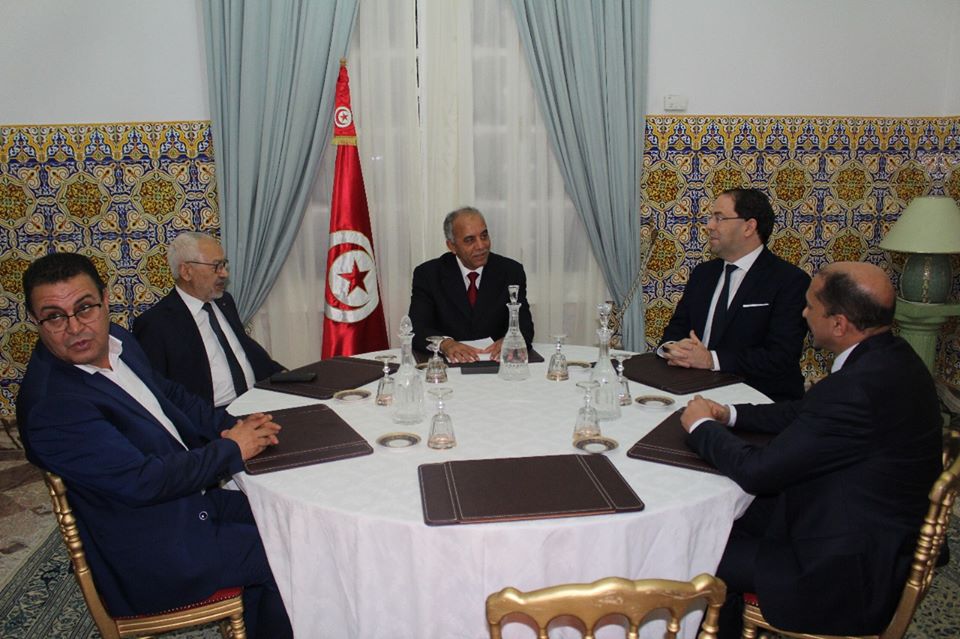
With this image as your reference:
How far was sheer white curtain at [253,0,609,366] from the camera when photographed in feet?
14.3

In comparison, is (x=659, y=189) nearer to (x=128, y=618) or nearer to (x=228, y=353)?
(x=228, y=353)

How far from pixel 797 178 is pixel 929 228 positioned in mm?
803

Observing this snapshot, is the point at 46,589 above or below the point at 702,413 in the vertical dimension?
below

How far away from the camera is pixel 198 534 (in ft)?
6.47

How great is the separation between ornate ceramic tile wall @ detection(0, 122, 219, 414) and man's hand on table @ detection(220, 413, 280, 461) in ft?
8.77

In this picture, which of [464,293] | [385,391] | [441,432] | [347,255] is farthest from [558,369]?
[347,255]

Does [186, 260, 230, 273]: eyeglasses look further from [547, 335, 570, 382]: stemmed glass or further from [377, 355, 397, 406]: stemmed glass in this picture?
[547, 335, 570, 382]: stemmed glass

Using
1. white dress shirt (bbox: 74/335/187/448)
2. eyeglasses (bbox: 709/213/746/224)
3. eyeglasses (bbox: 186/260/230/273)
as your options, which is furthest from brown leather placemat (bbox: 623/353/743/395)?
eyeglasses (bbox: 186/260/230/273)

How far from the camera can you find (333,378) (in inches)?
111

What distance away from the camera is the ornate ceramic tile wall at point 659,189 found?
4.39 meters

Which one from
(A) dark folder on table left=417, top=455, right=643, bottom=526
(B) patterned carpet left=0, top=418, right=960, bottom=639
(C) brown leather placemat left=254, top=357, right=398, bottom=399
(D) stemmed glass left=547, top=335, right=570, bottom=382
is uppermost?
(D) stemmed glass left=547, top=335, right=570, bottom=382

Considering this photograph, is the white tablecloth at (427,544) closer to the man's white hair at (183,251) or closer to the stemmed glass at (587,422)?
the stemmed glass at (587,422)

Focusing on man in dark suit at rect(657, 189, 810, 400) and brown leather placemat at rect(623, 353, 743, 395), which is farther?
man in dark suit at rect(657, 189, 810, 400)

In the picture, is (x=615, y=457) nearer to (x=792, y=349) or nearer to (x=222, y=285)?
(x=792, y=349)
